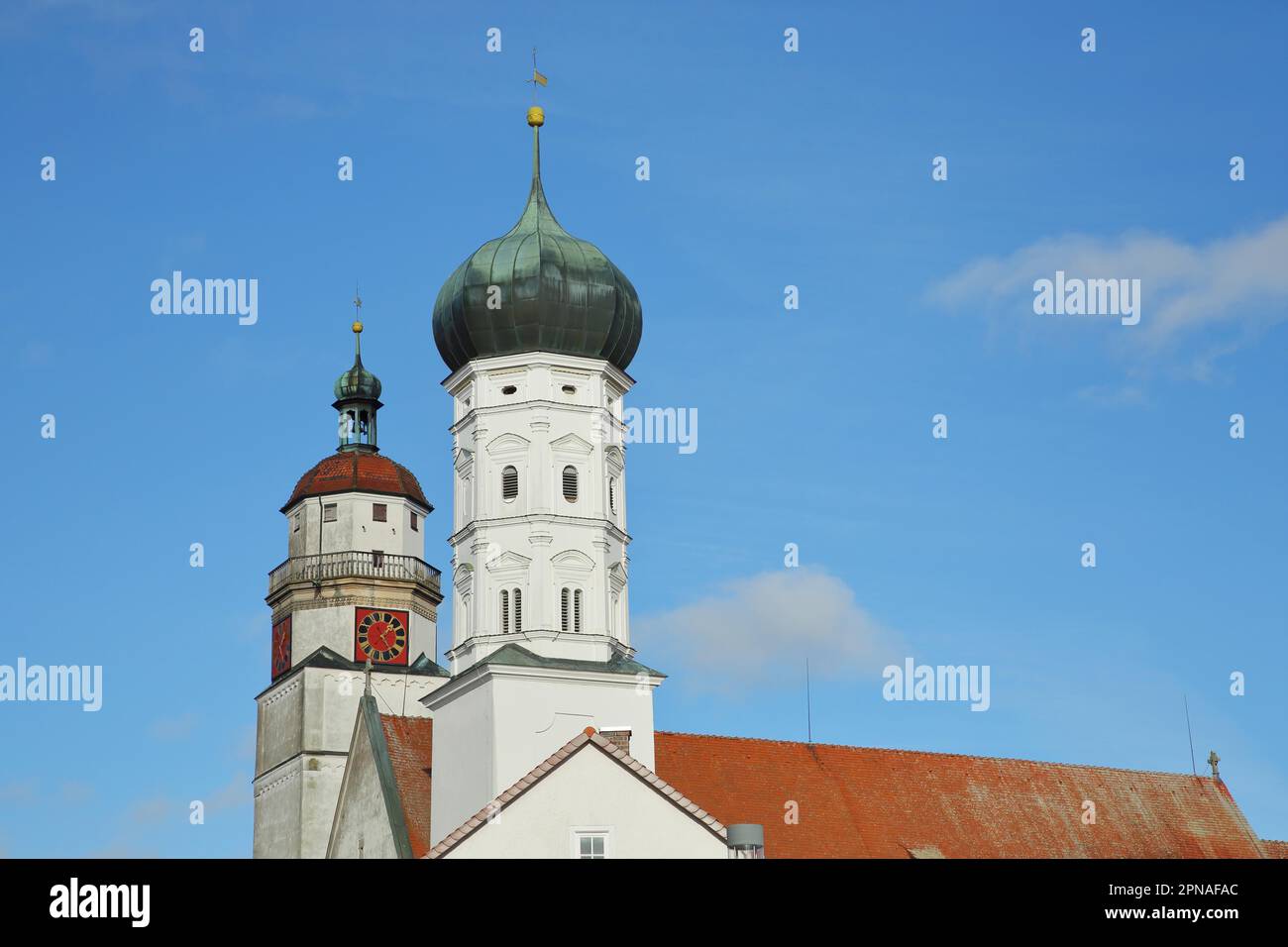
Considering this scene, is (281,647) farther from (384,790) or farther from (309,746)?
(384,790)

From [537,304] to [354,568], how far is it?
24.4 m

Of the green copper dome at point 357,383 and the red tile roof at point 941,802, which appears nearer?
the red tile roof at point 941,802

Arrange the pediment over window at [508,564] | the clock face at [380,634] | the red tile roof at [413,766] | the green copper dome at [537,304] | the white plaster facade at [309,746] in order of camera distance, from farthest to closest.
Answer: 1. the clock face at [380,634]
2. the white plaster facade at [309,746]
3. the green copper dome at [537,304]
4. the pediment over window at [508,564]
5. the red tile roof at [413,766]

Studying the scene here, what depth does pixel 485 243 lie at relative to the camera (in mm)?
48438

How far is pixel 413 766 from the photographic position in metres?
45.6

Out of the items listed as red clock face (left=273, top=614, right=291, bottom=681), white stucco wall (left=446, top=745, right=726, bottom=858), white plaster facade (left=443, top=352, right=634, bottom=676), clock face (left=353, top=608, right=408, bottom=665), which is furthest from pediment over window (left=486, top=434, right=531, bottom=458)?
red clock face (left=273, top=614, right=291, bottom=681)

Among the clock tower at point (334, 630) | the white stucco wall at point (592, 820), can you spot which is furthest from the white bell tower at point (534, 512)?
the clock tower at point (334, 630)

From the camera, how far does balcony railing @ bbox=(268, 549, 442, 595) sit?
226ft

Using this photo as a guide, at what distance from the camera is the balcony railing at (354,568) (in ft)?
226

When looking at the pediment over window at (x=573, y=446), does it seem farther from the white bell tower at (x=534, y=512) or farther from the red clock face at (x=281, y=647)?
the red clock face at (x=281, y=647)

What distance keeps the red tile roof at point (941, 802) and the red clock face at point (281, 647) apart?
25482mm

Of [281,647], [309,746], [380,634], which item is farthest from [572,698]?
[281,647]

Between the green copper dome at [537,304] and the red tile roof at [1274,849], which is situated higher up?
the green copper dome at [537,304]
